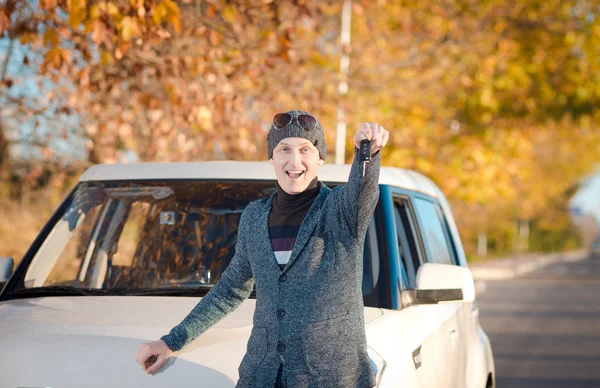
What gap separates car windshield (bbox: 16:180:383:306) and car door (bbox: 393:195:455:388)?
366 mm

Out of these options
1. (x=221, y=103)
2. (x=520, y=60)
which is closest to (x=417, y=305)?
(x=221, y=103)

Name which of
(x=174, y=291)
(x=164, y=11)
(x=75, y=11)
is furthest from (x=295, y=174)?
(x=164, y=11)

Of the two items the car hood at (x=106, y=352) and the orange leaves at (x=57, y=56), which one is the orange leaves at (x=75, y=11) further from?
the car hood at (x=106, y=352)

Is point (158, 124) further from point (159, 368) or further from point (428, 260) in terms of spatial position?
point (159, 368)

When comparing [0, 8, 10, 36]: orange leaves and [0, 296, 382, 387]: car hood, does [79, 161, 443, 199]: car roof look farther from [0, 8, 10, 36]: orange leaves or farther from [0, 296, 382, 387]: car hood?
[0, 8, 10, 36]: orange leaves

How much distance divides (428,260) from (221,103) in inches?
217

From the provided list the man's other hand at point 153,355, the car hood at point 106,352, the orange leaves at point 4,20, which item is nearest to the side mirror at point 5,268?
the car hood at point 106,352

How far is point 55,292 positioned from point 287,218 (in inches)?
59.1

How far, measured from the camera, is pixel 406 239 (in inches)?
196

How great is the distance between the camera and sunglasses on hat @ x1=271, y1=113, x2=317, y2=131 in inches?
121

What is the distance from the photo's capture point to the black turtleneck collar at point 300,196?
10.2 ft

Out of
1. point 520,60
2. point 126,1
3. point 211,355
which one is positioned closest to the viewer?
point 211,355

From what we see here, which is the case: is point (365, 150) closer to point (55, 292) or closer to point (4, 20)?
point (55, 292)

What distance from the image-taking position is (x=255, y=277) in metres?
3.10
